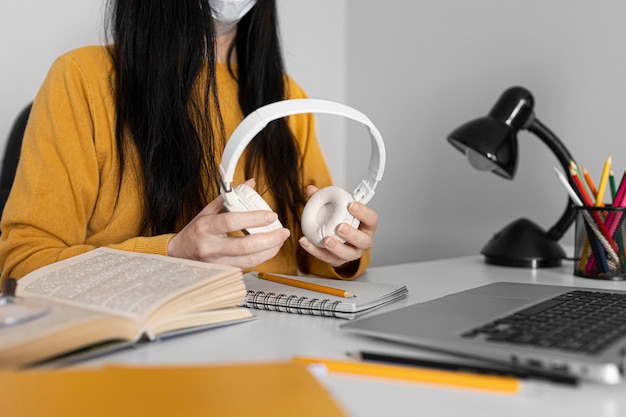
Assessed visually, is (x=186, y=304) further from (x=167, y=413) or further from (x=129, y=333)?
(x=167, y=413)

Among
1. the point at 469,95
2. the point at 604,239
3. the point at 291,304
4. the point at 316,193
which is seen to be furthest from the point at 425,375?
the point at 469,95

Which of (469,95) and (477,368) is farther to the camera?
(469,95)

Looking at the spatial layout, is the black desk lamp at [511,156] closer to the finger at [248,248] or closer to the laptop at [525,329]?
the laptop at [525,329]

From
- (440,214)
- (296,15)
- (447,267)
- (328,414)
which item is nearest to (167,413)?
(328,414)

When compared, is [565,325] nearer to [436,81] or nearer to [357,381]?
[357,381]

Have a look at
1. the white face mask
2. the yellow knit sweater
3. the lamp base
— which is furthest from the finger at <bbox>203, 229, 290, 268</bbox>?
the lamp base

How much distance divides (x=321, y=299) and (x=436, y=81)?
3.30 ft

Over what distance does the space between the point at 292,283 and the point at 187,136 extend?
32 cm

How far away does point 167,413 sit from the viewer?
1.37ft

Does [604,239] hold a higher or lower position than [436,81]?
lower

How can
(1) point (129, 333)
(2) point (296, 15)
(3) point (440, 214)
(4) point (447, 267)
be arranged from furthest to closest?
(2) point (296, 15) → (3) point (440, 214) → (4) point (447, 267) → (1) point (129, 333)

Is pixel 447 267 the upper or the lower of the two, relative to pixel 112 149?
lower

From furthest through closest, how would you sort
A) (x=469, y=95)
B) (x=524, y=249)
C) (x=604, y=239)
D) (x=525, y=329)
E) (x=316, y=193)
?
(x=469, y=95) < (x=524, y=249) < (x=604, y=239) < (x=316, y=193) < (x=525, y=329)

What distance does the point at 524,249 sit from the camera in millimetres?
1164
